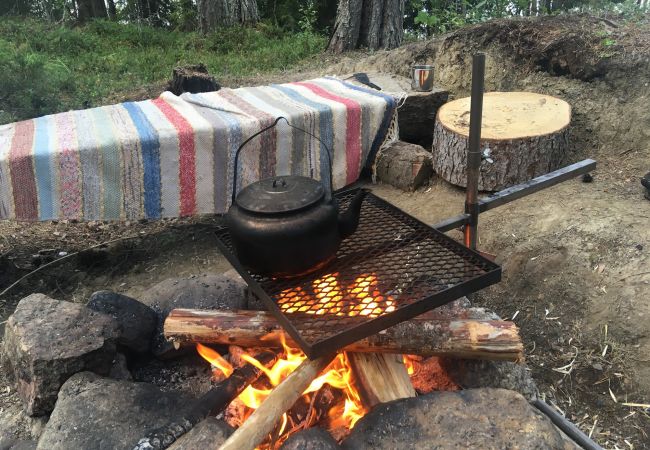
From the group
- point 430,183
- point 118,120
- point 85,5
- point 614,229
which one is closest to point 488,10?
point 430,183

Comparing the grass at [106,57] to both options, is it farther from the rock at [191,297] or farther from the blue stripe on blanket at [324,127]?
the rock at [191,297]

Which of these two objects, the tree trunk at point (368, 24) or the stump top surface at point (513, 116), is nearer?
the stump top surface at point (513, 116)

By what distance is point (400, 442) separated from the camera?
159 centimetres

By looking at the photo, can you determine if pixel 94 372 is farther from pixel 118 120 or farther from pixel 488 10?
pixel 488 10

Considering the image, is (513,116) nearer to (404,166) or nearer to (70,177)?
(404,166)

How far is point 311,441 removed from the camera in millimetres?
1573

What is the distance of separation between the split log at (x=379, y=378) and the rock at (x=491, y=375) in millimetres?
239

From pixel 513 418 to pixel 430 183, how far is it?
304 centimetres

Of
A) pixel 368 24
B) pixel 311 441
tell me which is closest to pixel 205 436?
pixel 311 441

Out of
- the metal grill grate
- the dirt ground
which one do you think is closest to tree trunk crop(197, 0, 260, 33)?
the dirt ground

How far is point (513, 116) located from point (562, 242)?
1.23m

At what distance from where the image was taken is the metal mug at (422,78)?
4719 mm

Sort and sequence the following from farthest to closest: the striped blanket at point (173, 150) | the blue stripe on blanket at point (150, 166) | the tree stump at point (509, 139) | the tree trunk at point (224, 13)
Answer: the tree trunk at point (224, 13)
the tree stump at point (509, 139)
the blue stripe on blanket at point (150, 166)
the striped blanket at point (173, 150)

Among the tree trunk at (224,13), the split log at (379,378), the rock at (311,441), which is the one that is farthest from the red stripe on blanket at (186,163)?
the tree trunk at (224,13)
